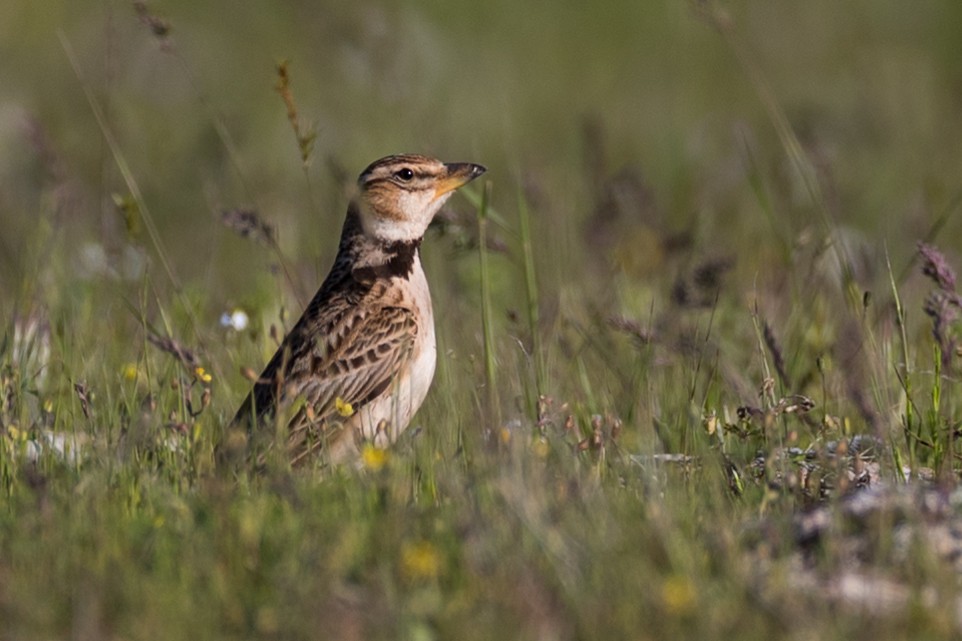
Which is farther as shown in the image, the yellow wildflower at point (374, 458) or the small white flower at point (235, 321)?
the small white flower at point (235, 321)

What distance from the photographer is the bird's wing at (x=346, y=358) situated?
6551 mm

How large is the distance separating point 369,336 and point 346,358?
13 centimetres

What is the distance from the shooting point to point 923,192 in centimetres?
1192

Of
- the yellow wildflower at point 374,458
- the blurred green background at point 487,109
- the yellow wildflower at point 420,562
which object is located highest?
the blurred green background at point 487,109

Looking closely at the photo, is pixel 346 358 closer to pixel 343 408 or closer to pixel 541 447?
pixel 343 408

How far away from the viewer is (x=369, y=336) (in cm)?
664

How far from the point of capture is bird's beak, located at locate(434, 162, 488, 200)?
7.09 m

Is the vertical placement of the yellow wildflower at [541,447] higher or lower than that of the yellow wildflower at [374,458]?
lower

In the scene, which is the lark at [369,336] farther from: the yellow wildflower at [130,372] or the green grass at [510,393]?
the yellow wildflower at [130,372]

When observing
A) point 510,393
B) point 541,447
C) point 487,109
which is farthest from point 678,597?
point 487,109

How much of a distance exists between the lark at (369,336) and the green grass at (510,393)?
160 millimetres

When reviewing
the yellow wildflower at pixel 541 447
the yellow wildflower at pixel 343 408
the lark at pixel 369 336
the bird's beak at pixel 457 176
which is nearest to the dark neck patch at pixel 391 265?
the lark at pixel 369 336

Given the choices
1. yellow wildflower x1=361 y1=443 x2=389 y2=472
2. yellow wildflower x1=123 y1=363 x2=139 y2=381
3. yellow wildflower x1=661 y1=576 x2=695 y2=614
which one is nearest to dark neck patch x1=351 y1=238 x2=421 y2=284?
yellow wildflower x1=123 y1=363 x2=139 y2=381

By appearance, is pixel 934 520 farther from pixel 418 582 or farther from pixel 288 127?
pixel 288 127
